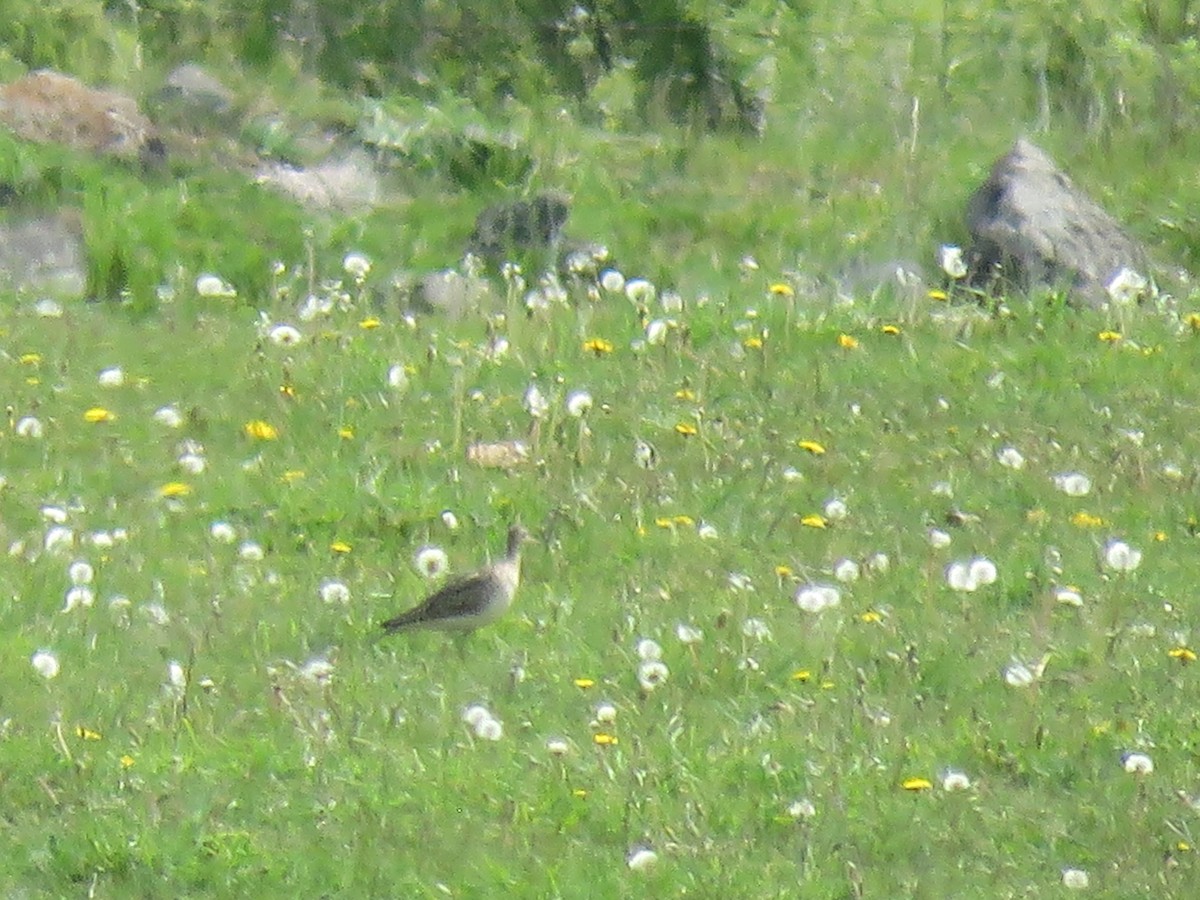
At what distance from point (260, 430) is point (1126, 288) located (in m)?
4.18

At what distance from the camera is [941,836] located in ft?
19.0

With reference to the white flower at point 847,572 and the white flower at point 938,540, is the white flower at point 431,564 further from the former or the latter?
the white flower at point 938,540

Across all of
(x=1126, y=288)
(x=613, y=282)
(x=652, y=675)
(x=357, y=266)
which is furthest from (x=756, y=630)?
(x=357, y=266)

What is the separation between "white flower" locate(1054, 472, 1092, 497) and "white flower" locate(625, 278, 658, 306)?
102 inches

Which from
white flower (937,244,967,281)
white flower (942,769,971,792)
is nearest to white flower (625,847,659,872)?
white flower (942,769,971,792)

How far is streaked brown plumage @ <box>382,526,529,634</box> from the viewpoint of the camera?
686 centimetres

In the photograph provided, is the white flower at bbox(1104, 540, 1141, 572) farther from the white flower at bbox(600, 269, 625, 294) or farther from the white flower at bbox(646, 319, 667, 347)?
the white flower at bbox(600, 269, 625, 294)

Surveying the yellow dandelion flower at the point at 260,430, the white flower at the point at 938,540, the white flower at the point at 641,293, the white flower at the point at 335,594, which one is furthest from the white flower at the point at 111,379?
the white flower at the point at 938,540

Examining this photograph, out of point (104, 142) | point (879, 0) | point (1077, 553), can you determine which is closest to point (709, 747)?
point (1077, 553)

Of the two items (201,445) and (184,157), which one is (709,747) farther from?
(184,157)

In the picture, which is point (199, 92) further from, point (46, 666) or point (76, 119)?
point (46, 666)

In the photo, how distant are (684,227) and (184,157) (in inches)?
108

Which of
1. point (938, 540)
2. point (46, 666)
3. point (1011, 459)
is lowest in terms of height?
point (1011, 459)

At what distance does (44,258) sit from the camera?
11.7 meters
